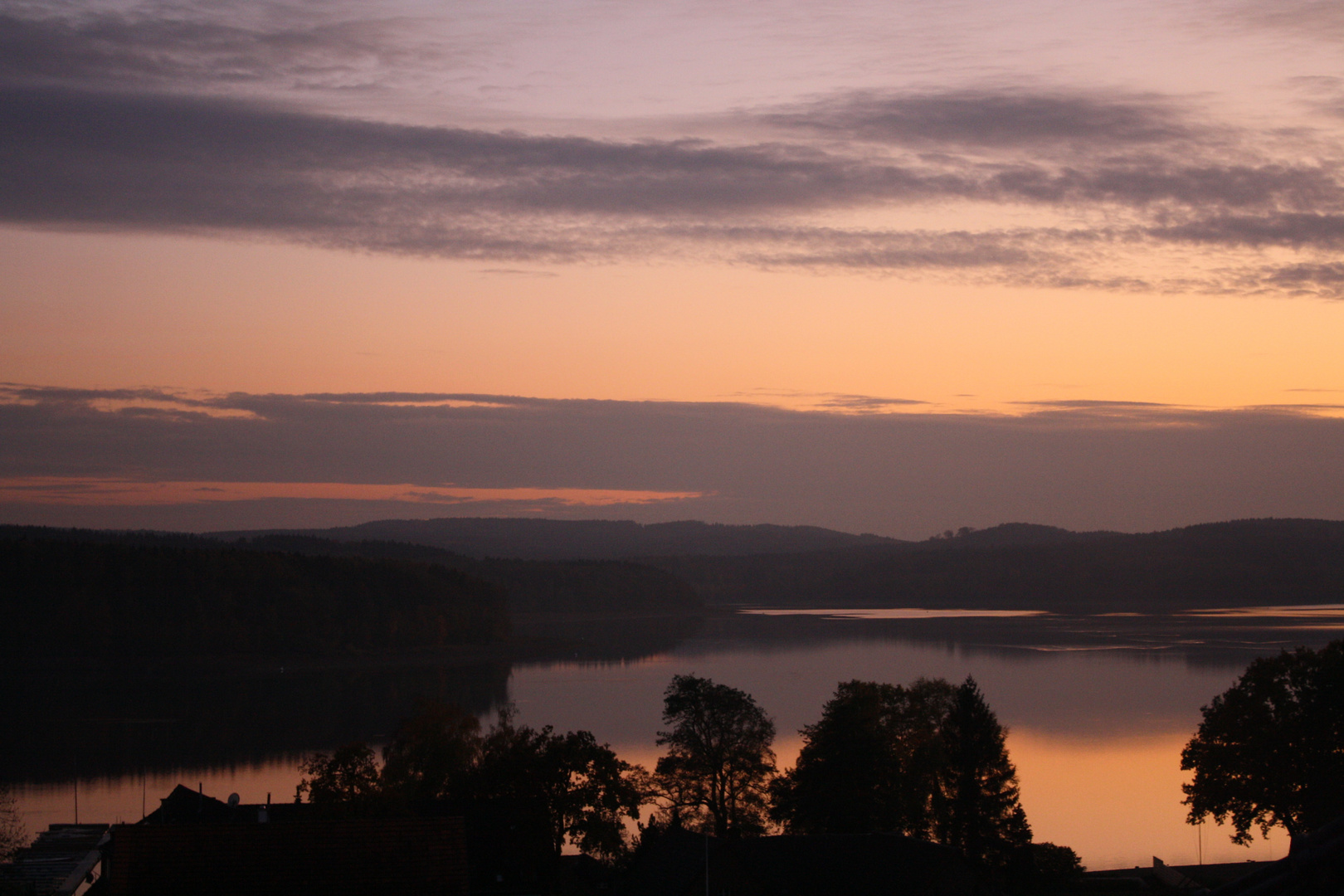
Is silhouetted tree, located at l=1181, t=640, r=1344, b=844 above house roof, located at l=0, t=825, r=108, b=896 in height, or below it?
above

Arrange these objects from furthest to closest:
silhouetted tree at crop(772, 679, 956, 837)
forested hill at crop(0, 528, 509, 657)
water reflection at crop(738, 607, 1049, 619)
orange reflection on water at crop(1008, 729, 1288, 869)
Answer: water reflection at crop(738, 607, 1049, 619), forested hill at crop(0, 528, 509, 657), orange reflection on water at crop(1008, 729, 1288, 869), silhouetted tree at crop(772, 679, 956, 837)

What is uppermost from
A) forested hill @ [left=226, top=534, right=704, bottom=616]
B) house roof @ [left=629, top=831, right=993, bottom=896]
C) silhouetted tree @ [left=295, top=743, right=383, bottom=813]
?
forested hill @ [left=226, top=534, right=704, bottom=616]

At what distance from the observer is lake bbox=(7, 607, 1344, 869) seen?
35812mm

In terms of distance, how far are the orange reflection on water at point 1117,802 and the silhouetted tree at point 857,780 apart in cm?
442

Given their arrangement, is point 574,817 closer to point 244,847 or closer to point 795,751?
point 244,847

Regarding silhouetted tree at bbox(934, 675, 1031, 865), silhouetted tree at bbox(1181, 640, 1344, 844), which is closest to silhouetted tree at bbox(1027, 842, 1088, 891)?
silhouetted tree at bbox(934, 675, 1031, 865)

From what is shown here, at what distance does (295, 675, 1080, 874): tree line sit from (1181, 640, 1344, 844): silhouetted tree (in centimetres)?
356

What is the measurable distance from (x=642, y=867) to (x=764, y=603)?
491 ft

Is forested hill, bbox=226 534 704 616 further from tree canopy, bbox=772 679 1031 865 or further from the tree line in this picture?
tree canopy, bbox=772 679 1031 865

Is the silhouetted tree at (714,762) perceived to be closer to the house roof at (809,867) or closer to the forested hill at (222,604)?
the house roof at (809,867)

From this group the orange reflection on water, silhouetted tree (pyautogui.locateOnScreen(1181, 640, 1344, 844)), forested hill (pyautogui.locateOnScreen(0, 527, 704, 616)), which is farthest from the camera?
forested hill (pyautogui.locateOnScreen(0, 527, 704, 616))

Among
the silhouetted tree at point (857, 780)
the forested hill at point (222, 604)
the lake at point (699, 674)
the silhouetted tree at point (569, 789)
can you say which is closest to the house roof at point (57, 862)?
the lake at point (699, 674)

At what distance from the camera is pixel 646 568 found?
520 feet

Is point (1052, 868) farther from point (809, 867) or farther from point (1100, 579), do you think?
point (1100, 579)
